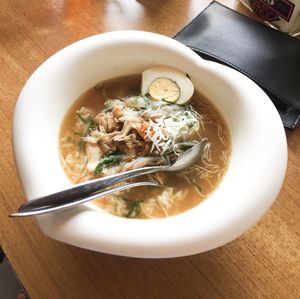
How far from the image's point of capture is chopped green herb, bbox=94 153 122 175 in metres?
0.74

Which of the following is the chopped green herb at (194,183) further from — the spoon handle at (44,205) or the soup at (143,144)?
the spoon handle at (44,205)

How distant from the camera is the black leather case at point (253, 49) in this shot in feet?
2.96

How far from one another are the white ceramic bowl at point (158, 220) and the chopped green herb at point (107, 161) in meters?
0.08

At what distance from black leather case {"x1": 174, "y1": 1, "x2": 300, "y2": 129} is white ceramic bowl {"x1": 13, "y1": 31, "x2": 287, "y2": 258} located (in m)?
0.18

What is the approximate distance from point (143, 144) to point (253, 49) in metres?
0.42

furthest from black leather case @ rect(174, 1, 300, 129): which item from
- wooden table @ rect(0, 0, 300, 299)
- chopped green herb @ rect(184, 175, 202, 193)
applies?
chopped green herb @ rect(184, 175, 202, 193)

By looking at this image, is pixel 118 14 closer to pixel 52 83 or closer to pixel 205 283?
pixel 52 83

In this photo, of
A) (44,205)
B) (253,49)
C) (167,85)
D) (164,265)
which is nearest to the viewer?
(44,205)

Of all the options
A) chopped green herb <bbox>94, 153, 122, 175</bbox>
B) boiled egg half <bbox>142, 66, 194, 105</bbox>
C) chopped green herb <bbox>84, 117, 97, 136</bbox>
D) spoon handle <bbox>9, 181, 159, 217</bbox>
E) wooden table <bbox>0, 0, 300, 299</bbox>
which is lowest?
wooden table <bbox>0, 0, 300, 299</bbox>

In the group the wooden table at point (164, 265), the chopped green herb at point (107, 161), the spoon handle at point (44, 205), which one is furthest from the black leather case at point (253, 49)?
the spoon handle at point (44, 205)

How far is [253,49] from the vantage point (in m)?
1.00

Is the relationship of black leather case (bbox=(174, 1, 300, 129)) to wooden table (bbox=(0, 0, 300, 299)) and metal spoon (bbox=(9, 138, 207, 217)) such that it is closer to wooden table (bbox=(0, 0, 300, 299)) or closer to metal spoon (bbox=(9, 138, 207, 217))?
wooden table (bbox=(0, 0, 300, 299))

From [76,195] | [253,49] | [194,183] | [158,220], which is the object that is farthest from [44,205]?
[253,49]

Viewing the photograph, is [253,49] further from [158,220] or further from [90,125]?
[158,220]
